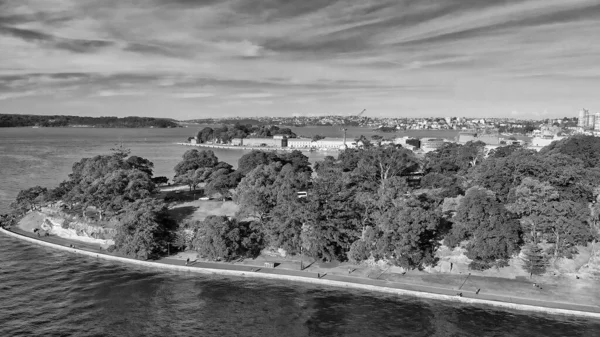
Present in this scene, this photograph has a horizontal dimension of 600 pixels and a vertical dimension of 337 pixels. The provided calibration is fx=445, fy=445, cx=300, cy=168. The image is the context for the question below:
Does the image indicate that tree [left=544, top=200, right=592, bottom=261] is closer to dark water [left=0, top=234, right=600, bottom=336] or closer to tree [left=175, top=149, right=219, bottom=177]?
dark water [left=0, top=234, right=600, bottom=336]

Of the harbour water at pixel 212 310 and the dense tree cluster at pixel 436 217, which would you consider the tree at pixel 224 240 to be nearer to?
the dense tree cluster at pixel 436 217

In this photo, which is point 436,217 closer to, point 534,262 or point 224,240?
point 534,262

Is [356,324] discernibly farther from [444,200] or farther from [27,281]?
[27,281]

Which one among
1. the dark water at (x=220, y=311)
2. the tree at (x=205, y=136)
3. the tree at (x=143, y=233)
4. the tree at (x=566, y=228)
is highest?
the tree at (x=205, y=136)

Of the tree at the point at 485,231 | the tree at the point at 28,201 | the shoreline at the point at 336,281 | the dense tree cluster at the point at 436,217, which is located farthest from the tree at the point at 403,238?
the tree at the point at 28,201

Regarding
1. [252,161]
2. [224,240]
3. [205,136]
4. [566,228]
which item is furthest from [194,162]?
[205,136]

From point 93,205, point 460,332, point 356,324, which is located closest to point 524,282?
point 460,332
